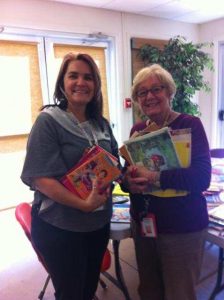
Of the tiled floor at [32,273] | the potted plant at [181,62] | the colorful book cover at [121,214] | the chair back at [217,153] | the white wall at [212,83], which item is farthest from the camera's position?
the white wall at [212,83]

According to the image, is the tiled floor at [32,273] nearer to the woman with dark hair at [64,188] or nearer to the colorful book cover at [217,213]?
the colorful book cover at [217,213]

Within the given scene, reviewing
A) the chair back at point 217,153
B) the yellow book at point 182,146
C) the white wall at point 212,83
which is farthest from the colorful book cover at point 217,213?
the white wall at point 212,83

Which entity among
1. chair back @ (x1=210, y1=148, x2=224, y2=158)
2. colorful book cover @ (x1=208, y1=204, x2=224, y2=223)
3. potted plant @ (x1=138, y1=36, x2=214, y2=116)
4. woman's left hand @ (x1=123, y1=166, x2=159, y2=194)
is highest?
potted plant @ (x1=138, y1=36, x2=214, y2=116)

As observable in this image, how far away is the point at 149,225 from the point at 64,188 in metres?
0.40

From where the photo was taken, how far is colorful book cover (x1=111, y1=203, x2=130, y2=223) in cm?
157

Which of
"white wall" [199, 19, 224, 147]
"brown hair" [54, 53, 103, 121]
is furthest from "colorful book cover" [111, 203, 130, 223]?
"white wall" [199, 19, 224, 147]

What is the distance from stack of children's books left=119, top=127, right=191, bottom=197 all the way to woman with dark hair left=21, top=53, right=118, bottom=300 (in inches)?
7.3

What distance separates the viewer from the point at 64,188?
1.11 m

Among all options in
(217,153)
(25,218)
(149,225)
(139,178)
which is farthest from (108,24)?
(149,225)

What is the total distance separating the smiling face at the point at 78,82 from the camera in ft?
4.04

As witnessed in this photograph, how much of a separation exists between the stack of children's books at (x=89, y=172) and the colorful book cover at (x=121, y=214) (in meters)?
0.50

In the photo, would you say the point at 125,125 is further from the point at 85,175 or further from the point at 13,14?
the point at 85,175

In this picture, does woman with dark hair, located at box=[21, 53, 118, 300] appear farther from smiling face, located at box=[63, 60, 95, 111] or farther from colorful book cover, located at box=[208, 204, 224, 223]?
colorful book cover, located at box=[208, 204, 224, 223]

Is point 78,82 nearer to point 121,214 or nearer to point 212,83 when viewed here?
point 121,214
